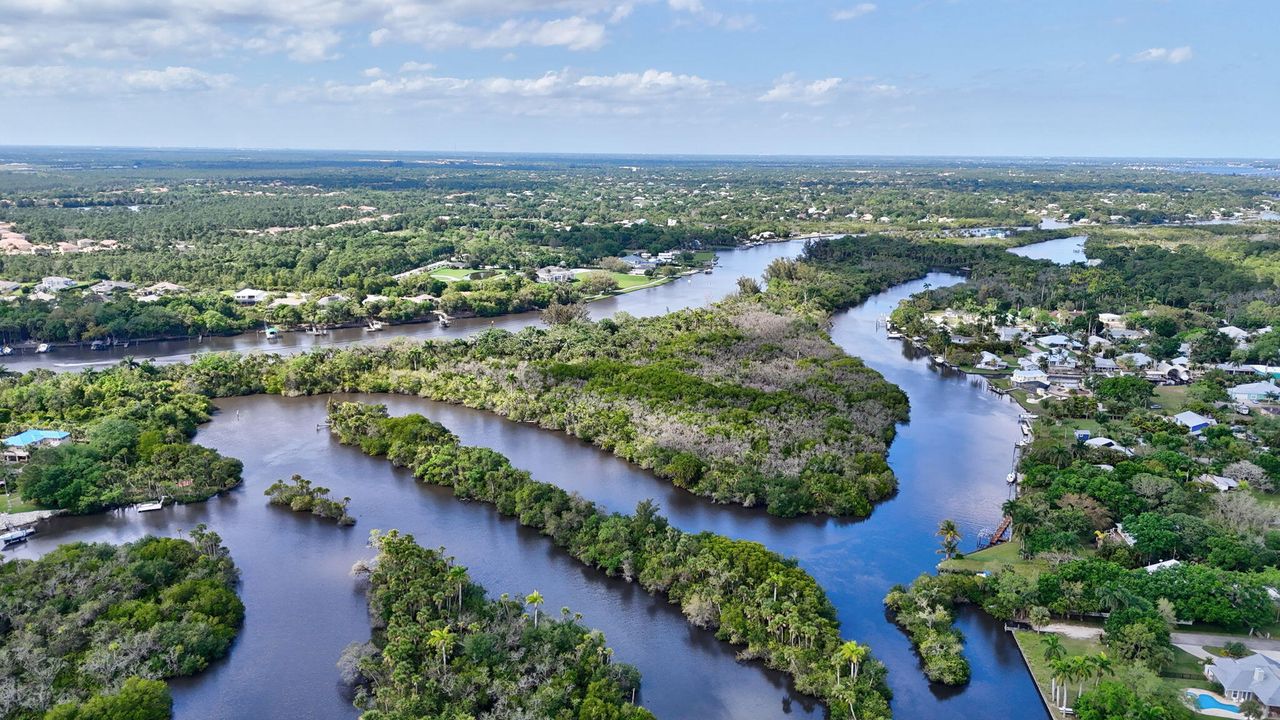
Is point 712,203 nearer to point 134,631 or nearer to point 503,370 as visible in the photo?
point 503,370

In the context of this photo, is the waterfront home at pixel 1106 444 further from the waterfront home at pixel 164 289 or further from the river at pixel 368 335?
the waterfront home at pixel 164 289

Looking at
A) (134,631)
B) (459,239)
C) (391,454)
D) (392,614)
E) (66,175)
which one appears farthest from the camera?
(66,175)

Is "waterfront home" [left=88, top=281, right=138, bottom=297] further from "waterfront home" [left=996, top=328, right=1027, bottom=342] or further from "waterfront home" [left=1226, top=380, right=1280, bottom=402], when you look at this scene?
"waterfront home" [left=1226, top=380, right=1280, bottom=402]

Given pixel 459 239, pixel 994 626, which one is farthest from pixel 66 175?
pixel 994 626

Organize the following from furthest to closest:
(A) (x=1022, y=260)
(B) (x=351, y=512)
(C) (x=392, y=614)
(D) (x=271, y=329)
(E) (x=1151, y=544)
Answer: (A) (x=1022, y=260), (D) (x=271, y=329), (B) (x=351, y=512), (E) (x=1151, y=544), (C) (x=392, y=614)

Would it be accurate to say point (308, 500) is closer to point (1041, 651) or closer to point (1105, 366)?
point (1041, 651)

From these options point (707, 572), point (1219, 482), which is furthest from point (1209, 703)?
point (1219, 482)
